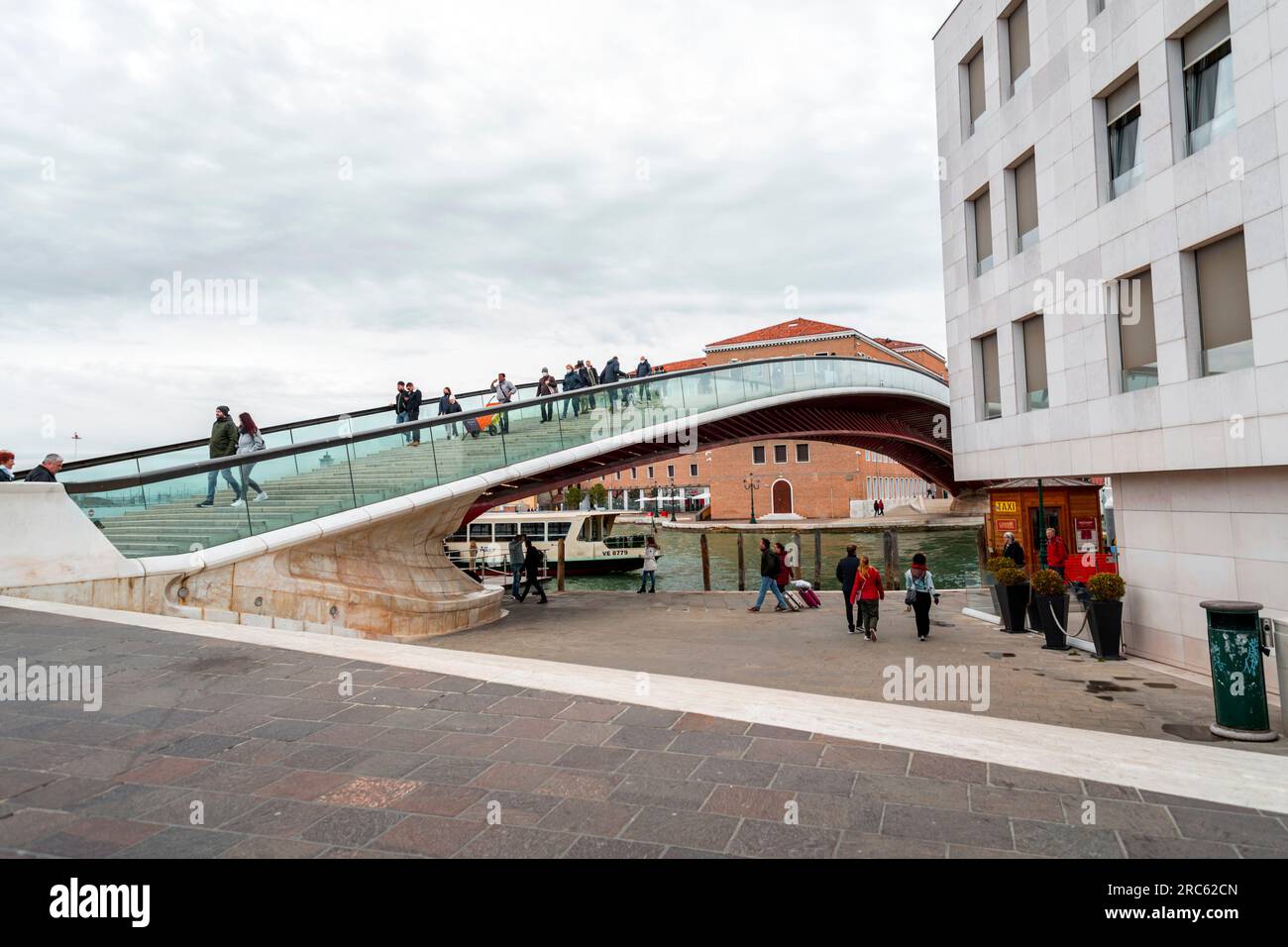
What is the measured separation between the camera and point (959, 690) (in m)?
7.91

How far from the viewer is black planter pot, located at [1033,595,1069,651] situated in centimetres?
1061

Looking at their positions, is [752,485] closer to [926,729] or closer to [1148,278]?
[1148,278]

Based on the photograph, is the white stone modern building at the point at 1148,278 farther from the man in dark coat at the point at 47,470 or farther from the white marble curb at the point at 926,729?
the man in dark coat at the point at 47,470

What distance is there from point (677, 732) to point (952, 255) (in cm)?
1259

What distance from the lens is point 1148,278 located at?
957 cm

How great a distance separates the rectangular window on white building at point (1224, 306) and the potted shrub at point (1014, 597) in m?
4.53

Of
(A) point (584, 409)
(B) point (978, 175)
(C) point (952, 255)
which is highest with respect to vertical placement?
(B) point (978, 175)

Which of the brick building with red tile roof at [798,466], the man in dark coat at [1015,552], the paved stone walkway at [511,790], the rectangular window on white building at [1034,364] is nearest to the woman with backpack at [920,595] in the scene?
the rectangular window on white building at [1034,364]

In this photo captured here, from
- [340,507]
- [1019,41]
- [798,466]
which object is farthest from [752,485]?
[340,507]

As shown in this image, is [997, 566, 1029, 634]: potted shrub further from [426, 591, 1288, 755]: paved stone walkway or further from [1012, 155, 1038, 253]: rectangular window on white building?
[1012, 155, 1038, 253]: rectangular window on white building

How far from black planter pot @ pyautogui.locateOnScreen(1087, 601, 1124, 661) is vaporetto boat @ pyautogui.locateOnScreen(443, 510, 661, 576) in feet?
69.7

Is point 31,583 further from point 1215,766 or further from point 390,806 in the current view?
point 1215,766

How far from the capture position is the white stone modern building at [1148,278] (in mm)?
7840
